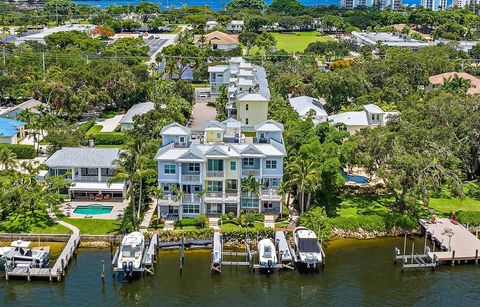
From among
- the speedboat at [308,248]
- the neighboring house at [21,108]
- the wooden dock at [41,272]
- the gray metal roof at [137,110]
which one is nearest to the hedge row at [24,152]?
the neighboring house at [21,108]

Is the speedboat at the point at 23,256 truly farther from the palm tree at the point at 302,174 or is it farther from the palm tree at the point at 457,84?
the palm tree at the point at 457,84

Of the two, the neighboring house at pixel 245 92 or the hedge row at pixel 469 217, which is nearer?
the hedge row at pixel 469 217

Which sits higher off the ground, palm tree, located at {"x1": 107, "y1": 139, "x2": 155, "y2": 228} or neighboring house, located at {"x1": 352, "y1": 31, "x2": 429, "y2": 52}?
neighboring house, located at {"x1": 352, "y1": 31, "x2": 429, "y2": 52}

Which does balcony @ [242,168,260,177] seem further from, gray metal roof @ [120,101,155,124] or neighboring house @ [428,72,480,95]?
neighboring house @ [428,72,480,95]

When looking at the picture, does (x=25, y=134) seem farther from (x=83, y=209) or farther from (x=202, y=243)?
(x=202, y=243)

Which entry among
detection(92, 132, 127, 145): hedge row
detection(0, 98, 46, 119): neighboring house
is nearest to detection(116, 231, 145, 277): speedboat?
detection(92, 132, 127, 145): hedge row

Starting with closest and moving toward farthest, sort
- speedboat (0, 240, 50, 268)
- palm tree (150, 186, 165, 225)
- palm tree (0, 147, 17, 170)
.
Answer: speedboat (0, 240, 50, 268) → palm tree (150, 186, 165, 225) → palm tree (0, 147, 17, 170)
